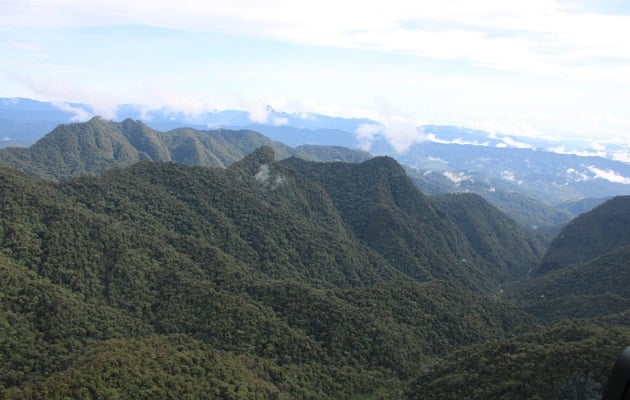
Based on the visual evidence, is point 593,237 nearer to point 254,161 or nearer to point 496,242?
point 496,242

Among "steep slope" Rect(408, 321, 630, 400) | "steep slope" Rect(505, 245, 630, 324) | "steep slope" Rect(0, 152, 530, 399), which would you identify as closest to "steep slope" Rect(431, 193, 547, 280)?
"steep slope" Rect(505, 245, 630, 324)

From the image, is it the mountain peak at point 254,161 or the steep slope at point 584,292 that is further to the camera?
the mountain peak at point 254,161

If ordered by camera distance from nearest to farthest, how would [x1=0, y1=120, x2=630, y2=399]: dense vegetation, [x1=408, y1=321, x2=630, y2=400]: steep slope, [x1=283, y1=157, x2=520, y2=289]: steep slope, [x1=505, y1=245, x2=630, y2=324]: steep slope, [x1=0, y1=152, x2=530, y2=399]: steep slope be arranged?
[x1=408, y1=321, x2=630, y2=400]: steep slope < [x1=0, y1=120, x2=630, y2=399]: dense vegetation < [x1=0, y1=152, x2=530, y2=399]: steep slope < [x1=505, y1=245, x2=630, y2=324]: steep slope < [x1=283, y1=157, x2=520, y2=289]: steep slope

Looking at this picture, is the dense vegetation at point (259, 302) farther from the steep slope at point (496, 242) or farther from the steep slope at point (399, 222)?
the steep slope at point (496, 242)

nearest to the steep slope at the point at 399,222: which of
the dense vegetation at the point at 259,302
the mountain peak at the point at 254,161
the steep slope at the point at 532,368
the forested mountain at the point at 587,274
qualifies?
the dense vegetation at the point at 259,302

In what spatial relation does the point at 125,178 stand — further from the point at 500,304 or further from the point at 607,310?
the point at 607,310

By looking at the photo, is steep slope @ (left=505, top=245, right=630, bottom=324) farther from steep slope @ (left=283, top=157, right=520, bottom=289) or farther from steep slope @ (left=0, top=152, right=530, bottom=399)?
steep slope @ (left=283, top=157, right=520, bottom=289)
